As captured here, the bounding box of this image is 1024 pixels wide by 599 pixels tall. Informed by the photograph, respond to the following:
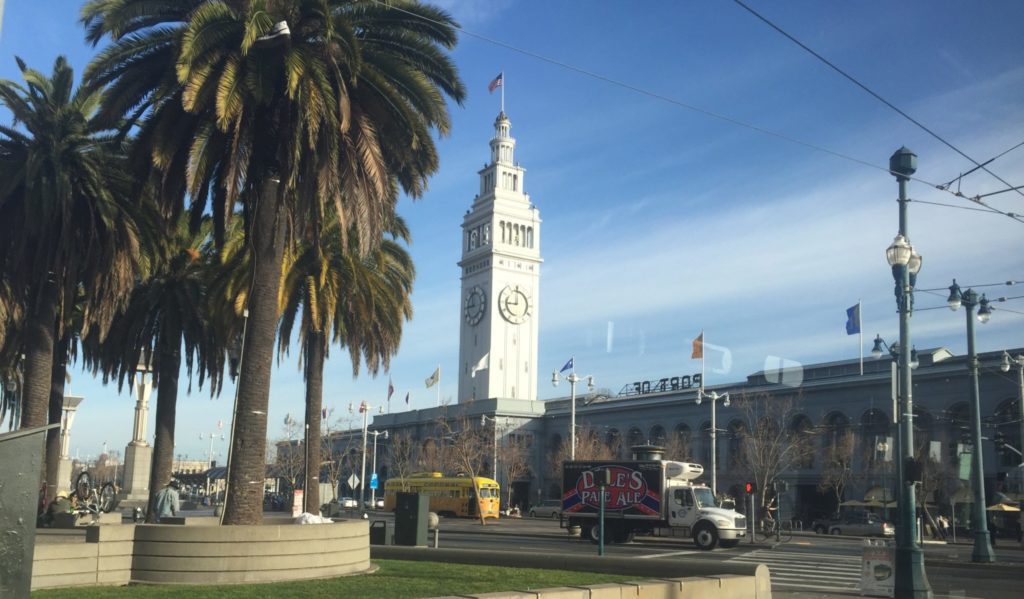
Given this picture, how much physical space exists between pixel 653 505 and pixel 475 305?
3487 inches

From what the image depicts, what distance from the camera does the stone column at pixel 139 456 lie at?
60.7 meters

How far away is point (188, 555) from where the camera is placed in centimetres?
1555

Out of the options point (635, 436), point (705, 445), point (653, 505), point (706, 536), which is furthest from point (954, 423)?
point (653, 505)

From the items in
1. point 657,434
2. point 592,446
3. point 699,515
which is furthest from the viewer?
point 657,434

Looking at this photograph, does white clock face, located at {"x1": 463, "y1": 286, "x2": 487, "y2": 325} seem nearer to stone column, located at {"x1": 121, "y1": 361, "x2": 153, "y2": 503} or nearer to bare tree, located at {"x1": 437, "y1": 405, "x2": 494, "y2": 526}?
bare tree, located at {"x1": 437, "y1": 405, "x2": 494, "y2": 526}

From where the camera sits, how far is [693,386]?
3423 inches

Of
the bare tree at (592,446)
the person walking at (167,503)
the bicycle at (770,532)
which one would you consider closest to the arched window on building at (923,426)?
the bicycle at (770,532)

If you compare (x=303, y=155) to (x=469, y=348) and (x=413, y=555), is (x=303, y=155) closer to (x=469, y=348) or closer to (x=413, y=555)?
(x=413, y=555)

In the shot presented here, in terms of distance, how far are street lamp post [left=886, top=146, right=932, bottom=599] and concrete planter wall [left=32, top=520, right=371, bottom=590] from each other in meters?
11.1

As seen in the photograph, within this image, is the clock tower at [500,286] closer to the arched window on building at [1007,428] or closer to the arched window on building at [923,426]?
the arched window on building at [923,426]

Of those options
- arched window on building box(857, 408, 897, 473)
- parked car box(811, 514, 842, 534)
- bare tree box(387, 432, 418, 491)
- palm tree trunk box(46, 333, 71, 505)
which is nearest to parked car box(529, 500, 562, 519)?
parked car box(811, 514, 842, 534)

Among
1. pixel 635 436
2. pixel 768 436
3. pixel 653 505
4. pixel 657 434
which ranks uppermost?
pixel 657 434

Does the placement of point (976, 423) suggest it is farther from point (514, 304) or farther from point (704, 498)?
point (514, 304)

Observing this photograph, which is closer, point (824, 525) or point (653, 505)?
point (653, 505)
